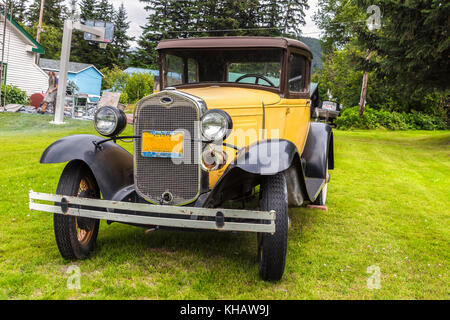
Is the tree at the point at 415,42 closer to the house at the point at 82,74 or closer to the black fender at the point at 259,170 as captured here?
the black fender at the point at 259,170

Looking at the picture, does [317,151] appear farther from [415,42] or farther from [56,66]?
[56,66]

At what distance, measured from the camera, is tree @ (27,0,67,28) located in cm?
4728

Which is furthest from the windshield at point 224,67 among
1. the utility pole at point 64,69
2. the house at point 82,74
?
the house at point 82,74

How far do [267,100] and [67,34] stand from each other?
1170 cm

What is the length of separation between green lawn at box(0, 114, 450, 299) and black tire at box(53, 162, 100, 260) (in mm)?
121

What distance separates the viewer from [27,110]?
16.8 metres

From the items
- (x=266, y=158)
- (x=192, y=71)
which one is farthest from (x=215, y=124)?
(x=192, y=71)

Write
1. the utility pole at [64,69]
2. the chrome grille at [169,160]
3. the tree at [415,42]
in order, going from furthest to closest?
the utility pole at [64,69]
the tree at [415,42]
the chrome grille at [169,160]

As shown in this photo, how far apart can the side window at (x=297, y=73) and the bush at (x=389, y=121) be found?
19896mm

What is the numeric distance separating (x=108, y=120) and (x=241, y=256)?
1.76 metres

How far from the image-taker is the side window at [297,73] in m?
4.24

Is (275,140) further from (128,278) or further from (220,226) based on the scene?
(128,278)

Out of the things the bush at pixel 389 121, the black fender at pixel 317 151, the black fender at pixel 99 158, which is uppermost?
the bush at pixel 389 121

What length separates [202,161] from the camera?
3131 mm
